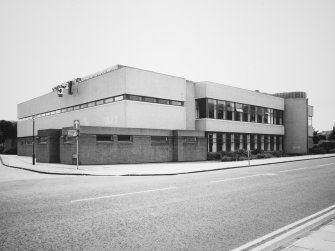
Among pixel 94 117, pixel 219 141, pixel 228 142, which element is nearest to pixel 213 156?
pixel 219 141

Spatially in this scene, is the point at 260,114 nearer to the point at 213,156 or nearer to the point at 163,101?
the point at 213,156

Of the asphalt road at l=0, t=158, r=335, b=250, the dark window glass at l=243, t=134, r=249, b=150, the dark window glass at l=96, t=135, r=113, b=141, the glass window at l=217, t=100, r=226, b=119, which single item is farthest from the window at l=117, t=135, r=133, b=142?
the dark window glass at l=243, t=134, r=249, b=150

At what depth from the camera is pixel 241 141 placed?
134 ft

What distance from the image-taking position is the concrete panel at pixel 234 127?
35528 millimetres

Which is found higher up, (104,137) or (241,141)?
(104,137)

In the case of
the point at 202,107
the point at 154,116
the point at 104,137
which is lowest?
the point at 104,137

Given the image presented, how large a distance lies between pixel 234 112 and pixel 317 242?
3573cm

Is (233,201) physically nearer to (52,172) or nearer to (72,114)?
(52,172)

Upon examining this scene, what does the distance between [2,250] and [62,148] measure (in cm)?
2346

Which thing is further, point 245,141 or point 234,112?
point 245,141

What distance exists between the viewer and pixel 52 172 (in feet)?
60.2

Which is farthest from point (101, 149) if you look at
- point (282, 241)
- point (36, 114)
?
point (36, 114)

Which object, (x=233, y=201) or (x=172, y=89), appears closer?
(x=233, y=201)

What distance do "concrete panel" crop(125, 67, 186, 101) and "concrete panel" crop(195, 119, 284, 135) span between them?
176 inches
